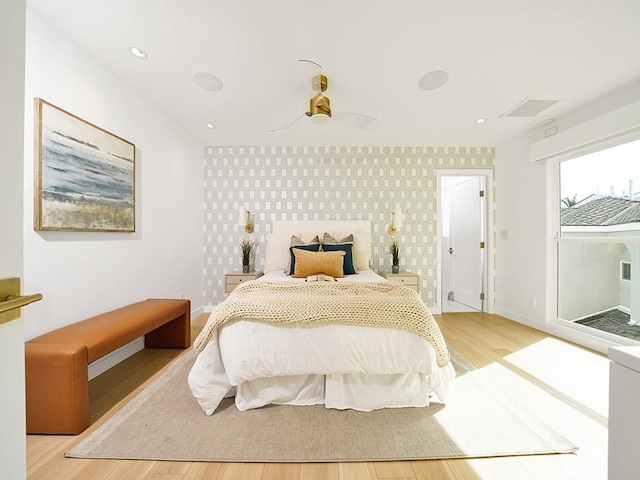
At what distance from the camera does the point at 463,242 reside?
183 inches

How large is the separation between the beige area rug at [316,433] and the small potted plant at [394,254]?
6.47ft

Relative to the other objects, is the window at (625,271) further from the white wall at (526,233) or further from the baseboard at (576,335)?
the white wall at (526,233)

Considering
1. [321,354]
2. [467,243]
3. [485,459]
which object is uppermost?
[467,243]

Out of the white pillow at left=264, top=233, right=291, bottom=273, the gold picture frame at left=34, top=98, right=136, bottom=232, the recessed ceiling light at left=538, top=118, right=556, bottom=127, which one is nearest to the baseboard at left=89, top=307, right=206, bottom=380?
the gold picture frame at left=34, top=98, right=136, bottom=232

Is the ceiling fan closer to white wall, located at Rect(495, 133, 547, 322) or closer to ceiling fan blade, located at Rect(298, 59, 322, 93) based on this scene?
ceiling fan blade, located at Rect(298, 59, 322, 93)

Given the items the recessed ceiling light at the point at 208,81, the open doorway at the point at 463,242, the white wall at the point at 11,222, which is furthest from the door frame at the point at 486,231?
the white wall at the point at 11,222

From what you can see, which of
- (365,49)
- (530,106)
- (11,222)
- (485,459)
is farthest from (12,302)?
(530,106)

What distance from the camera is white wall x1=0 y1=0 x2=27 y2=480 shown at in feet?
1.99

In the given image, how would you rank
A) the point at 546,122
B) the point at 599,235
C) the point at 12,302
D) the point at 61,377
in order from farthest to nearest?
the point at 546,122
the point at 599,235
the point at 61,377
the point at 12,302

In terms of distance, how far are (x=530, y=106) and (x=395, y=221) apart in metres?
1.90

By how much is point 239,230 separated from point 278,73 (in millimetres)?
2220

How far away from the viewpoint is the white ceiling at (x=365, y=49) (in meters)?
1.90

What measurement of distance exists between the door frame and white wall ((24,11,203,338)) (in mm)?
3458

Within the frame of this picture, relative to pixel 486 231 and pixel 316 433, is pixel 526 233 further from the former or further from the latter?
pixel 316 433
